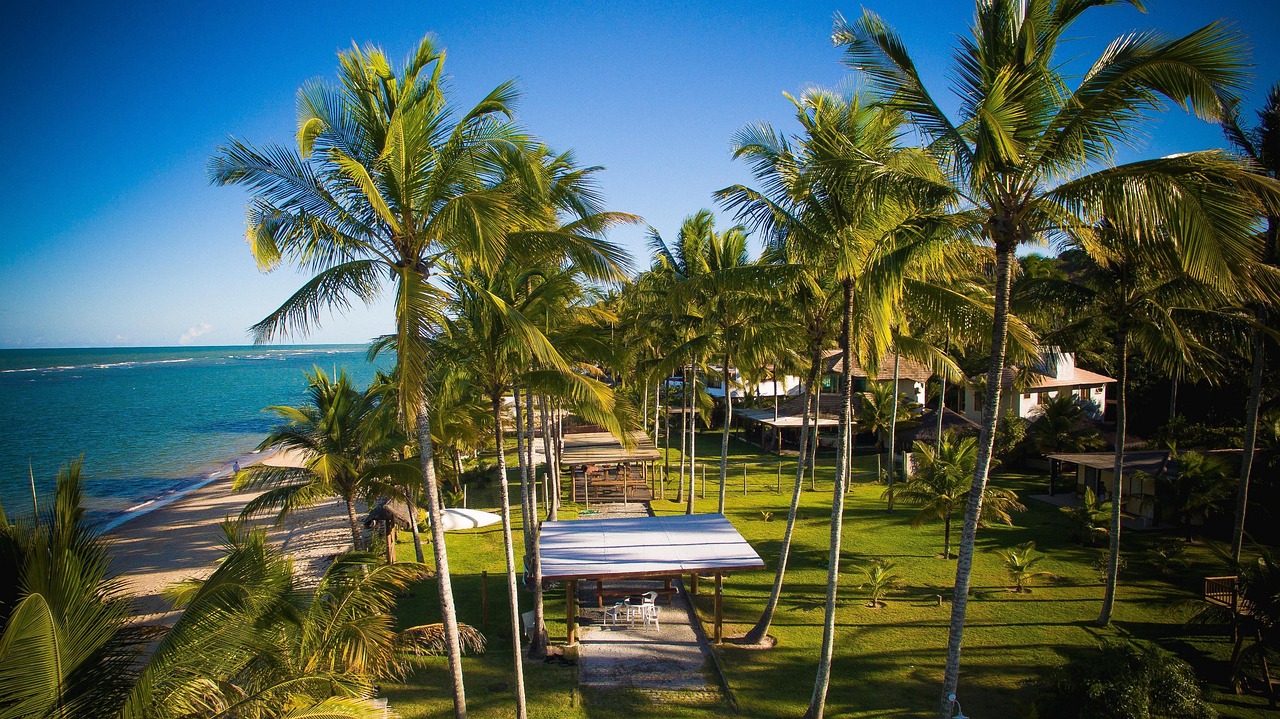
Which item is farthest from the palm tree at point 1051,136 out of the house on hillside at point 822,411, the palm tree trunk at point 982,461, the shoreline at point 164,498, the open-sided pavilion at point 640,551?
the house on hillside at point 822,411

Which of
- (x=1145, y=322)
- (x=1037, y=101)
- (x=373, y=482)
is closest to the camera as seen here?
(x=1037, y=101)

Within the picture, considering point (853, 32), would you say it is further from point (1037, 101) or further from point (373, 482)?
point (373, 482)

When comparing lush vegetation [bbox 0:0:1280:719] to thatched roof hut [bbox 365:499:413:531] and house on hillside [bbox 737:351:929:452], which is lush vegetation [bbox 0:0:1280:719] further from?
house on hillside [bbox 737:351:929:452]

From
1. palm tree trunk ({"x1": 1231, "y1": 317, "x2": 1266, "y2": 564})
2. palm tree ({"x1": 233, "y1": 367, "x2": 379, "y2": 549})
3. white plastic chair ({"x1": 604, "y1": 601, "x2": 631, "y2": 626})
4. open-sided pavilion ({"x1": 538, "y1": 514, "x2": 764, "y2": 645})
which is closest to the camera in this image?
open-sided pavilion ({"x1": 538, "y1": 514, "x2": 764, "y2": 645})

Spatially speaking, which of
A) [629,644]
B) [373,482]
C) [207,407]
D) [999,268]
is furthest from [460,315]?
[207,407]

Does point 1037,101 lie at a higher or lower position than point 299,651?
higher

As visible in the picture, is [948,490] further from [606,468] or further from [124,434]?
[124,434]

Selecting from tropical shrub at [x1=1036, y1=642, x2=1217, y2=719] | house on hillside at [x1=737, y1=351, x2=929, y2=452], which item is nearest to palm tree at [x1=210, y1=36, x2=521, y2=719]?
tropical shrub at [x1=1036, y1=642, x2=1217, y2=719]
